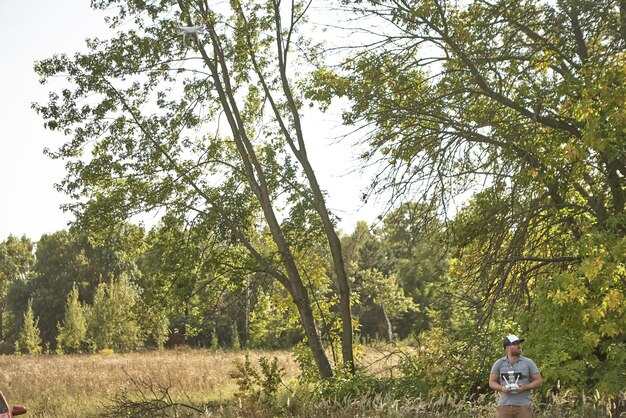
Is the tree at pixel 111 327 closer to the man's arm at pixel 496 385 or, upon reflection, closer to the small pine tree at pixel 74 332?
the small pine tree at pixel 74 332

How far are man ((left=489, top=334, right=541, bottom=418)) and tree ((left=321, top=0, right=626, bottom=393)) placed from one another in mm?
2467

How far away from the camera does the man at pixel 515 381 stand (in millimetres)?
7094

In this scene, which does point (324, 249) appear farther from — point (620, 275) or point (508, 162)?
point (620, 275)

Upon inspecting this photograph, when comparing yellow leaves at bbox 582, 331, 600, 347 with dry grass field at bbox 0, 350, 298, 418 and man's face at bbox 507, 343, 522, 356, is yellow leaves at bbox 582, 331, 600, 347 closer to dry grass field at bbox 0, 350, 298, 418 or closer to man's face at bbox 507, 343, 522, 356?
man's face at bbox 507, 343, 522, 356

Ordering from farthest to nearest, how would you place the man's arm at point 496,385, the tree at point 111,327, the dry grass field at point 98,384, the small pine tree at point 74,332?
the small pine tree at point 74,332 < the tree at point 111,327 < the dry grass field at point 98,384 < the man's arm at point 496,385

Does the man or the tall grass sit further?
the tall grass

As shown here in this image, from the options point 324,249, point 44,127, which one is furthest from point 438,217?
point 44,127

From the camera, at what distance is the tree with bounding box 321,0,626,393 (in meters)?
9.76

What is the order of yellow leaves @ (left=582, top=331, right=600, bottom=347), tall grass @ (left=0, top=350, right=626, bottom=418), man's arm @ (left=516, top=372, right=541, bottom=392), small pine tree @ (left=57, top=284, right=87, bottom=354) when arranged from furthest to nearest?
small pine tree @ (left=57, top=284, right=87, bottom=354), yellow leaves @ (left=582, top=331, right=600, bottom=347), tall grass @ (left=0, top=350, right=626, bottom=418), man's arm @ (left=516, top=372, right=541, bottom=392)

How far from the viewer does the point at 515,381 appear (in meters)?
7.09

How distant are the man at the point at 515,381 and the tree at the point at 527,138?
247 centimetres

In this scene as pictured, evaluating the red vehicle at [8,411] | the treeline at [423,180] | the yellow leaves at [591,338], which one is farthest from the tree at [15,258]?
the yellow leaves at [591,338]

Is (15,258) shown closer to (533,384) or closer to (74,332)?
(74,332)

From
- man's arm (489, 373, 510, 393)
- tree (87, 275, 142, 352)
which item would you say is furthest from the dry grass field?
tree (87, 275, 142, 352)
